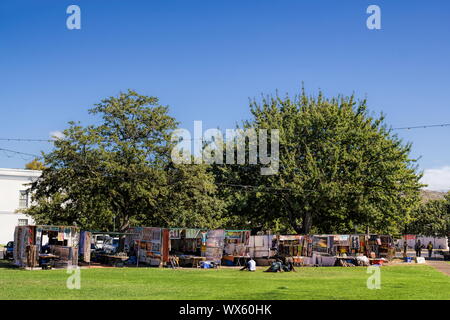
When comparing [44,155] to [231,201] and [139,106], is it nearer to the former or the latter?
[139,106]

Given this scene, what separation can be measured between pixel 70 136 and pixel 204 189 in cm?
1075

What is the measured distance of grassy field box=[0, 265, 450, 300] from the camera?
18.3m

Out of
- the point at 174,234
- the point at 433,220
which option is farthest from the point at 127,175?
the point at 433,220

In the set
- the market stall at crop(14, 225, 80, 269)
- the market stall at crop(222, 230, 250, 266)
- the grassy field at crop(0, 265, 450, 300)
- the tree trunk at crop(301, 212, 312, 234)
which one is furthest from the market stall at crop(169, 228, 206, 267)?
the tree trunk at crop(301, 212, 312, 234)

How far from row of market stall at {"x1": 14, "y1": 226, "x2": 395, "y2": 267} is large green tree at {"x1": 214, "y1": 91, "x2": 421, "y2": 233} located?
5790 mm

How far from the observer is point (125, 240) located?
40.2 metres

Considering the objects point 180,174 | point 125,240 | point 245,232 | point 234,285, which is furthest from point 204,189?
point 234,285

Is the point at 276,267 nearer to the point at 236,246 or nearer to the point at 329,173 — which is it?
the point at 236,246

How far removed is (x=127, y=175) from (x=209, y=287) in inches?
685

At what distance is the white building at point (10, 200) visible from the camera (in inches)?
2795

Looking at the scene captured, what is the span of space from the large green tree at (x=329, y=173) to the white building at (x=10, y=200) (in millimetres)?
37146

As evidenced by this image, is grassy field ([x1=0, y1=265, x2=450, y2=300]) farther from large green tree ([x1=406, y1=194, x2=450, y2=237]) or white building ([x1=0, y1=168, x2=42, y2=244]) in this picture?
large green tree ([x1=406, y1=194, x2=450, y2=237])

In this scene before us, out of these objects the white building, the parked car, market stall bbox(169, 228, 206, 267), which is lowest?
the parked car

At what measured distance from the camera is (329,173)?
146ft
